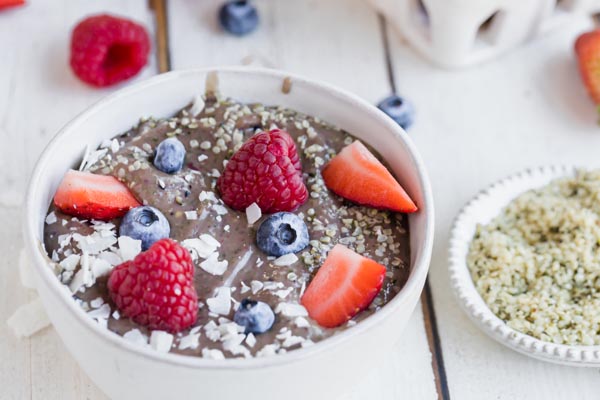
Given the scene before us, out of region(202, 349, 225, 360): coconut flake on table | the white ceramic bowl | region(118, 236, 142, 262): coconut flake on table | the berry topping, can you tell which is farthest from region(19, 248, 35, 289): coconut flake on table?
the berry topping

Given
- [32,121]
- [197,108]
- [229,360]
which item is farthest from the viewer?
[32,121]

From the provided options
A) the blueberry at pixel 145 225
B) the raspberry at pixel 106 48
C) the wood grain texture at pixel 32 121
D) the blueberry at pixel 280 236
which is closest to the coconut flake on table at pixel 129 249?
the blueberry at pixel 145 225

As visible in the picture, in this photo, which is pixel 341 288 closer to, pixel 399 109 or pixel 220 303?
pixel 220 303

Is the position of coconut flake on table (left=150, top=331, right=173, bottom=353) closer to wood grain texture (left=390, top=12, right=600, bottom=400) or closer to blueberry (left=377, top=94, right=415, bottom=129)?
wood grain texture (left=390, top=12, right=600, bottom=400)

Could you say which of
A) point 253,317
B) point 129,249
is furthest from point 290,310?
point 129,249

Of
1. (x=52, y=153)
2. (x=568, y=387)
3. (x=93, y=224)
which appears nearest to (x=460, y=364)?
(x=568, y=387)

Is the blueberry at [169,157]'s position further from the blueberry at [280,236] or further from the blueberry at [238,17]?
the blueberry at [238,17]

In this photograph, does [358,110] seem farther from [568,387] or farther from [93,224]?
[568,387]
